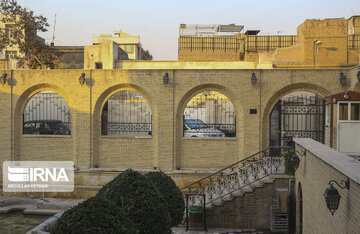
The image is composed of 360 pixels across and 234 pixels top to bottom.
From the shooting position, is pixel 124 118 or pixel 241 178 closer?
pixel 241 178

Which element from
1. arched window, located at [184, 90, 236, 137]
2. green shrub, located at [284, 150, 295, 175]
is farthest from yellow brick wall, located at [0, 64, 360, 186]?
green shrub, located at [284, 150, 295, 175]

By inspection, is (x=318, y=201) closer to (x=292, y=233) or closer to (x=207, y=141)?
(x=292, y=233)

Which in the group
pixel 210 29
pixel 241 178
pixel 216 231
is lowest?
pixel 216 231

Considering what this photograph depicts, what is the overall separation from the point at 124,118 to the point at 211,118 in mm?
4286

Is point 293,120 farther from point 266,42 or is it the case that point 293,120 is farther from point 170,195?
point 266,42

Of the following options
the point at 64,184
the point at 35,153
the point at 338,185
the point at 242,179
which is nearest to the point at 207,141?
the point at 242,179

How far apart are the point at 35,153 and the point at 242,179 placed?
9283 mm

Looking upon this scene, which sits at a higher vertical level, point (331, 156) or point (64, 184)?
point (331, 156)

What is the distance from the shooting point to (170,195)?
30.5 ft

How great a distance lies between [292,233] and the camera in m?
12.5

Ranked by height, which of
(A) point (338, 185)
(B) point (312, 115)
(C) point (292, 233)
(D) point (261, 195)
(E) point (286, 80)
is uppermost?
(E) point (286, 80)

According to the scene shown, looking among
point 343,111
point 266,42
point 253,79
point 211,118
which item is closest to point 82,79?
point 211,118

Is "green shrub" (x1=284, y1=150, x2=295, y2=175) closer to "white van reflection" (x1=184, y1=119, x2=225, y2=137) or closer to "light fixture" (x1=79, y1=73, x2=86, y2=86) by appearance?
"white van reflection" (x1=184, y1=119, x2=225, y2=137)

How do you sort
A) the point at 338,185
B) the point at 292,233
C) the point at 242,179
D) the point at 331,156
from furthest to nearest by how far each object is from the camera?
the point at 242,179
the point at 292,233
the point at 331,156
the point at 338,185
